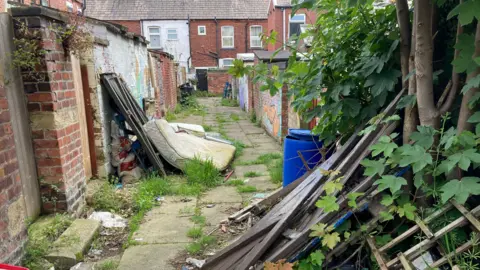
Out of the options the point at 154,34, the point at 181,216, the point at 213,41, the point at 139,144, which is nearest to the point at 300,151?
the point at 181,216

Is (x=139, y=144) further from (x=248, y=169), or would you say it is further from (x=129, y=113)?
(x=248, y=169)

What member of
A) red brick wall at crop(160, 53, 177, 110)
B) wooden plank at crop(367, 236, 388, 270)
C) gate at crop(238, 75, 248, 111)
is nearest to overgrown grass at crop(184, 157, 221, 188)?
wooden plank at crop(367, 236, 388, 270)

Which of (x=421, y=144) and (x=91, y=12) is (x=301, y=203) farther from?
(x=91, y=12)

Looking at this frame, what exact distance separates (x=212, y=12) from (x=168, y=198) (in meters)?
25.7

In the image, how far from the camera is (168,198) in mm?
4699

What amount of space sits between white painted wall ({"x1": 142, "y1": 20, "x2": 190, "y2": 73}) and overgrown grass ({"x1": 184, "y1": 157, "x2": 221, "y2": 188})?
23.0 meters

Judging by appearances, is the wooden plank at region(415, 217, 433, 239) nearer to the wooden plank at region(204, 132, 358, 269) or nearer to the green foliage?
the wooden plank at region(204, 132, 358, 269)

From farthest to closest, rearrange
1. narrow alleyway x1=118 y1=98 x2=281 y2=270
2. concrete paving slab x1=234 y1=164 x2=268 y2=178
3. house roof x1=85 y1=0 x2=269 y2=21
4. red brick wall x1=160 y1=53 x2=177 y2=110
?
house roof x1=85 y1=0 x2=269 y2=21 → red brick wall x1=160 y1=53 x2=177 y2=110 → concrete paving slab x1=234 y1=164 x2=268 y2=178 → narrow alleyway x1=118 y1=98 x2=281 y2=270

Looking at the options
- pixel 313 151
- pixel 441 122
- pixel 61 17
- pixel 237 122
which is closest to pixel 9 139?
pixel 61 17

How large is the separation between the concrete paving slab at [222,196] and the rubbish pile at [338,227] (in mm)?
1868

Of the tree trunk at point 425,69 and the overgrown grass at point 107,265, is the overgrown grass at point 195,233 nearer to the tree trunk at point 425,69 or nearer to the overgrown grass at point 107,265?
the overgrown grass at point 107,265

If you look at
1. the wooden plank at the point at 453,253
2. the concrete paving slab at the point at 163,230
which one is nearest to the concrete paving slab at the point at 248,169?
the concrete paving slab at the point at 163,230

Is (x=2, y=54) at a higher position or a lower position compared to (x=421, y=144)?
higher

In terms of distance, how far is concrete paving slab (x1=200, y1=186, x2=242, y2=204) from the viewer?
15.1ft
